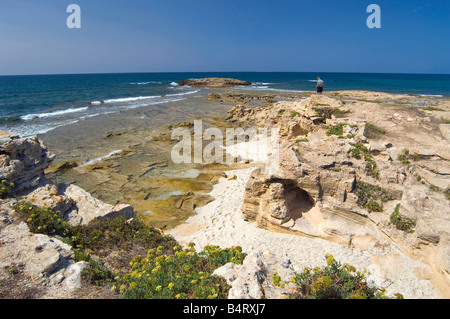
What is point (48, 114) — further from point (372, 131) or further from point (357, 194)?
point (357, 194)

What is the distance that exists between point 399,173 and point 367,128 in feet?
12.9

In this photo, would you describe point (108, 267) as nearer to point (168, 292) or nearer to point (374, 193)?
point (168, 292)

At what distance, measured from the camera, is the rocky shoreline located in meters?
5.05

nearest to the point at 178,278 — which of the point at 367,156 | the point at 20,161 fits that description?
the point at 20,161

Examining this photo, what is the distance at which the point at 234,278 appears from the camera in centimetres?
448

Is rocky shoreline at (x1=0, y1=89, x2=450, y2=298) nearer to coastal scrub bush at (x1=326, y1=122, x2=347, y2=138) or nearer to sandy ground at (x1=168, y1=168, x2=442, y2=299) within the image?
sandy ground at (x1=168, y1=168, x2=442, y2=299)

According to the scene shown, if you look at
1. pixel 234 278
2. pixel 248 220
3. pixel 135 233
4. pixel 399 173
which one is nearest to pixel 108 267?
pixel 135 233

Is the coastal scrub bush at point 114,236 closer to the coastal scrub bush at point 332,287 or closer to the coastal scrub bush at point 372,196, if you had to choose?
the coastal scrub bush at point 332,287

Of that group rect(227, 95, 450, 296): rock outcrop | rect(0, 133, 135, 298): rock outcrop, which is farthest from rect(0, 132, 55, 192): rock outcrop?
rect(227, 95, 450, 296): rock outcrop

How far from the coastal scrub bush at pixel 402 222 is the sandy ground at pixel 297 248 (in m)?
0.59

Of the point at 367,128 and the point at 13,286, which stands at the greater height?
the point at 367,128
